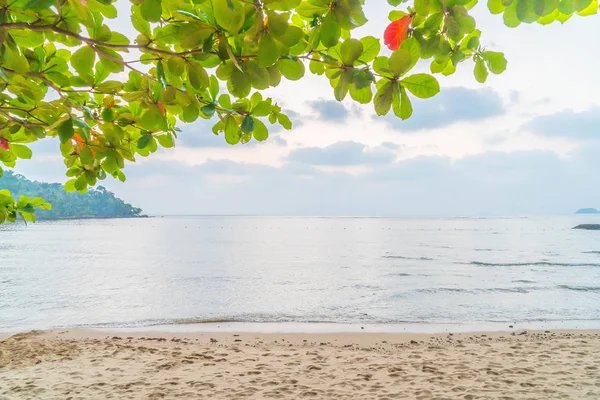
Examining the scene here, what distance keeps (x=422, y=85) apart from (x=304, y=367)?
497cm

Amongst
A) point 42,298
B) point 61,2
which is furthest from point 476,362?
point 42,298

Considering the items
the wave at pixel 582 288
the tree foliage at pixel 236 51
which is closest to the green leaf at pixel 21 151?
the tree foliage at pixel 236 51

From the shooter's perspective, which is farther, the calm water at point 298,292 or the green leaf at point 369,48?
the calm water at point 298,292

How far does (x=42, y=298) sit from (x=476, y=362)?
12.1 metres

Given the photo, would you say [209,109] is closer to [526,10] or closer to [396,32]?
[396,32]

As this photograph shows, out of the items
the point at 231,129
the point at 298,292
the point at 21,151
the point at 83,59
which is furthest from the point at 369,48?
the point at 298,292

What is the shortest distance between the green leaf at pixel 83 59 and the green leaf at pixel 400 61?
913mm

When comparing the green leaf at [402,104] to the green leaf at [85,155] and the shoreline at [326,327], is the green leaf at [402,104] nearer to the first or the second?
the green leaf at [85,155]

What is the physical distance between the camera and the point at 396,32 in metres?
1.13

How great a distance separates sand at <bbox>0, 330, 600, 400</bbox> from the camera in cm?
438

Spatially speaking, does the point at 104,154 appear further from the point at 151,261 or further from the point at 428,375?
the point at 151,261

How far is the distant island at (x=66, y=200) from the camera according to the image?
284 ft

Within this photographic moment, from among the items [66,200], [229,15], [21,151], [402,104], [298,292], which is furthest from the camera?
[66,200]

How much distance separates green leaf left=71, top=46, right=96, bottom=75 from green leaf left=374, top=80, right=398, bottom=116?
886mm
